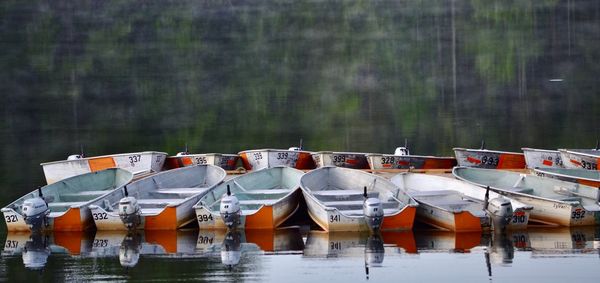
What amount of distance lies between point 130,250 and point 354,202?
4806 millimetres

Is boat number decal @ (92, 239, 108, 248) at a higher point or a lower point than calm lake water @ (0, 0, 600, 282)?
lower

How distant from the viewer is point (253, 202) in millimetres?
21375

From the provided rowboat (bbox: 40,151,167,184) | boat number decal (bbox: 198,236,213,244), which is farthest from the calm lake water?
rowboat (bbox: 40,151,167,184)

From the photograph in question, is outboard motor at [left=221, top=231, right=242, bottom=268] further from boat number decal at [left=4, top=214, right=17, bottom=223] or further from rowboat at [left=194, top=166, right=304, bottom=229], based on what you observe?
boat number decal at [left=4, top=214, right=17, bottom=223]

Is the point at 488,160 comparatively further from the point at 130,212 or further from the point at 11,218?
the point at 11,218

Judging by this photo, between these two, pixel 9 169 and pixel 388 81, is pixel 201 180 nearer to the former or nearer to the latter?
pixel 9 169

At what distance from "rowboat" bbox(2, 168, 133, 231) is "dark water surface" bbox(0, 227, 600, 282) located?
0.29 meters

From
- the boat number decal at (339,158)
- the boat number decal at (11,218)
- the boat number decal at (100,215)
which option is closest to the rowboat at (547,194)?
the boat number decal at (339,158)

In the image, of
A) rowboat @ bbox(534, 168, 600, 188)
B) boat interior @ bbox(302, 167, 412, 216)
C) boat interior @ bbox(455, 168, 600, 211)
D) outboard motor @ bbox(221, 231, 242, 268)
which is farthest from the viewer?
rowboat @ bbox(534, 168, 600, 188)

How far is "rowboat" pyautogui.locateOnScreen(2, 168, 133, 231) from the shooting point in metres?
19.7

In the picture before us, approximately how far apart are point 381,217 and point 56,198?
7453 millimetres

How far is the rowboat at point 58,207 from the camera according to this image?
19703 millimetres

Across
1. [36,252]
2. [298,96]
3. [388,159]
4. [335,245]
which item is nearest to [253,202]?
[335,245]

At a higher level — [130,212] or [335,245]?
[130,212]
